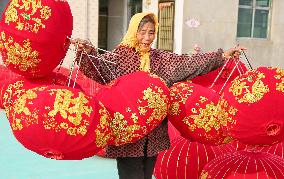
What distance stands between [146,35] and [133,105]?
1.51 feet

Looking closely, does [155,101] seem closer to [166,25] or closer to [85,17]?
[166,25]

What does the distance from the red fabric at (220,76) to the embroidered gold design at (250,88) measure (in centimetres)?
Answer: 39

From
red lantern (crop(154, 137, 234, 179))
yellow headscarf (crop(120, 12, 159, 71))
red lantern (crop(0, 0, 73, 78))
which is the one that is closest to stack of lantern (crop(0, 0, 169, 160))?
red lantern (crop(0, 0, 73, 78))

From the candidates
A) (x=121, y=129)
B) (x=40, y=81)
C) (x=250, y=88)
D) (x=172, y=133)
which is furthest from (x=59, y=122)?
(x=172, y=133)

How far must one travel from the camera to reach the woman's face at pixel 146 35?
7.97 ft

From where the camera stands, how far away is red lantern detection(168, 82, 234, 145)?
2.30 m

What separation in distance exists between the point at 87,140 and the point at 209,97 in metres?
0.72

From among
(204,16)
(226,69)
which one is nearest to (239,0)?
(204,16)

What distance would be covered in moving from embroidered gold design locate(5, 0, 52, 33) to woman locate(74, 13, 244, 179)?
34 centimetres

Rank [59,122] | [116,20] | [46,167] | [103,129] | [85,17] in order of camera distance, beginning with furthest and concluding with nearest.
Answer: [116,20], [85,17], [46,167], [103,129], [59,122]

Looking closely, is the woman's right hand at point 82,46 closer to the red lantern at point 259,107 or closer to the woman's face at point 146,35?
the woman's face at point 146,35

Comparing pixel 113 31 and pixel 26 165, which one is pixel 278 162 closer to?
pixel 26 165

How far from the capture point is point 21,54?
211 centimetres

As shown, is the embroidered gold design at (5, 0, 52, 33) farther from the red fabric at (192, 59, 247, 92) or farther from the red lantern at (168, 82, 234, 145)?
the red fabric at (192, 59, 247, 92)
